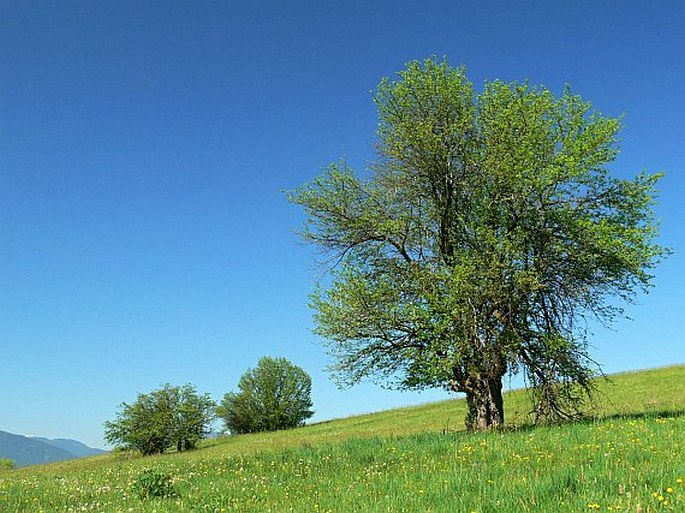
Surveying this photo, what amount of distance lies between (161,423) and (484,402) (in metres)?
44.6

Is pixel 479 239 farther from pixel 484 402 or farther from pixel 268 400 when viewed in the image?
pixel 268 400

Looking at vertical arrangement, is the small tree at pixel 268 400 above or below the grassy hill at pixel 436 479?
above

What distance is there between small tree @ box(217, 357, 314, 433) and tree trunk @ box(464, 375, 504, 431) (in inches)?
2375

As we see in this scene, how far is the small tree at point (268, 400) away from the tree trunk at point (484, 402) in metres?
60.3

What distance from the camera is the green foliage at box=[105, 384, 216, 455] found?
56344mm

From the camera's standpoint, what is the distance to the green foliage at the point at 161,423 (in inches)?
2218

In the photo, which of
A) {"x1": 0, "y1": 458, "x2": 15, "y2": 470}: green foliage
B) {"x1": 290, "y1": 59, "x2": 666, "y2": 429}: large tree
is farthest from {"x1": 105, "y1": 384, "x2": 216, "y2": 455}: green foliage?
{"x1": 290, "y1": 59, "x2": 666, "y2": 429}: large tree

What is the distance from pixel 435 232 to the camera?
20984mm

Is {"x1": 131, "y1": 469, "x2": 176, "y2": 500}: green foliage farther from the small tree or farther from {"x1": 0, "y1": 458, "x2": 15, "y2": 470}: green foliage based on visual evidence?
the small tree

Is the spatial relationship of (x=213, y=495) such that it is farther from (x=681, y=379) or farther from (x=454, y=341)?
(x=681, y=379)

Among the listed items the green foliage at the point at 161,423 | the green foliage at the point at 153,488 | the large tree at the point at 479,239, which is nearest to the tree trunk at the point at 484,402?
the large tree at the point at 479,239

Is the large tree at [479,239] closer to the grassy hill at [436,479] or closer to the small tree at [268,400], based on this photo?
the grassy hill at [436,479]

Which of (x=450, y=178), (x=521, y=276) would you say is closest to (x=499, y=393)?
(x=521, y=276)

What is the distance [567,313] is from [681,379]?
104 ft
